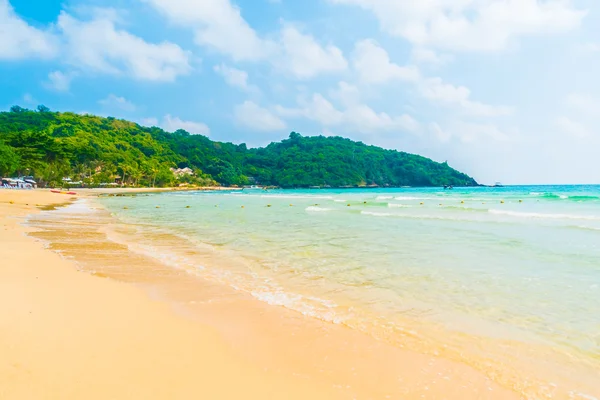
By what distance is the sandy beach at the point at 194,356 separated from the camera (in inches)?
122

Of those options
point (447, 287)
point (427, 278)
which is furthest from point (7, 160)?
point (447, 287)

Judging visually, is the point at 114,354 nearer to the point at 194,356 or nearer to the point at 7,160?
the point at 194,356

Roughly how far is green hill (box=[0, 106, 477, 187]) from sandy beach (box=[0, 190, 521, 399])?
69.1 m

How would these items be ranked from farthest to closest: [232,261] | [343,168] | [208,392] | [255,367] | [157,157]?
[343,168] → [157,157] → [232,261] → [255,367] → [208,392]

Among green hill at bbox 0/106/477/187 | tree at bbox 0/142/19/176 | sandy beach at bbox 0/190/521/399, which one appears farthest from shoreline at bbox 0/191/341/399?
green hill at bbox 0/106/477/187

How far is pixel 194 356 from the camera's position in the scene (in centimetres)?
371

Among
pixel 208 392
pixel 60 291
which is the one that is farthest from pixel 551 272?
pixel 60 291

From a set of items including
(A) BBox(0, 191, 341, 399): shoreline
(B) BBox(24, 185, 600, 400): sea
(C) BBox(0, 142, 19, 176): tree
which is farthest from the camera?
(C) BBox(0, 142, 19, 176): tree

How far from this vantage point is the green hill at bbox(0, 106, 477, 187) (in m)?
74.6

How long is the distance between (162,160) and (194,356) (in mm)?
137616

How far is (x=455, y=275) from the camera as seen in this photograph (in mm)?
7520

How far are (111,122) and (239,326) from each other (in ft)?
562

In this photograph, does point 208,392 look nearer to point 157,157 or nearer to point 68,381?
point 68,381

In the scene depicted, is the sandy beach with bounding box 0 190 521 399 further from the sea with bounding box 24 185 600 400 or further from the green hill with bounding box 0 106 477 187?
the green hill with bounding box 0 106 477 187
